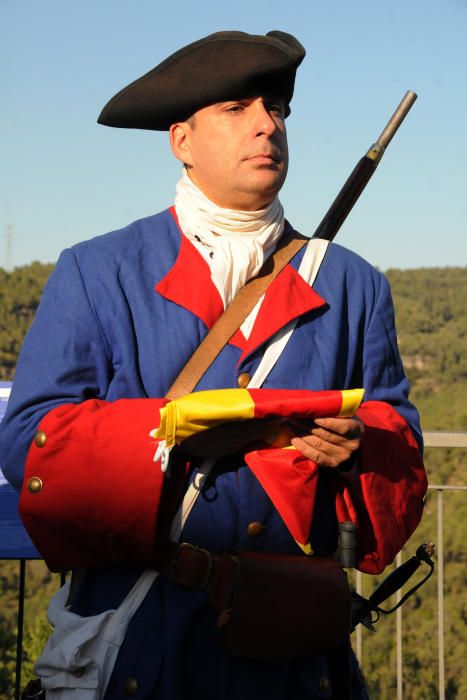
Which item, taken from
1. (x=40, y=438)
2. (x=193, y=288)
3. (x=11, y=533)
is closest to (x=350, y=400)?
(x=193, y=288)

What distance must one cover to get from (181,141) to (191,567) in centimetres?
115

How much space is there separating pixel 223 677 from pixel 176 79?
1478mm

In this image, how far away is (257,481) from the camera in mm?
2602

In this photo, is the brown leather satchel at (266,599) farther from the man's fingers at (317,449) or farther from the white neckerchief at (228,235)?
the white neckerchief at (228,235)

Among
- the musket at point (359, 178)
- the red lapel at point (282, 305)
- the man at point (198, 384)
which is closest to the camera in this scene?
the man at point (198, 384)

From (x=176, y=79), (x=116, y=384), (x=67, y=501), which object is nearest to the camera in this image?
(x=67, y=501)

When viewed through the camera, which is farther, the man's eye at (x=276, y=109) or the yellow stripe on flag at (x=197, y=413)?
the man's eye at (x=276, y=109)

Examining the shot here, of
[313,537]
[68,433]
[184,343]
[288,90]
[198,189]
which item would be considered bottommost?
[313,537]

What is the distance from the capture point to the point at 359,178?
3.49 meters

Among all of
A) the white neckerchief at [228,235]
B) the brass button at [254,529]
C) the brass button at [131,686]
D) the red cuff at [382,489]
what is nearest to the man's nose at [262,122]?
the white neckerchief at [228,235]

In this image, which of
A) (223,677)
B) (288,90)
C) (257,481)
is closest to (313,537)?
(257,481)

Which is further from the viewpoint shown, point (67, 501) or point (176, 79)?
point (176, 79)

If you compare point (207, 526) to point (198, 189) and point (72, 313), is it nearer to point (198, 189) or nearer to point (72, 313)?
point (72, 313)

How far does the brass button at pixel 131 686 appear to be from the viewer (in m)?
2.46
